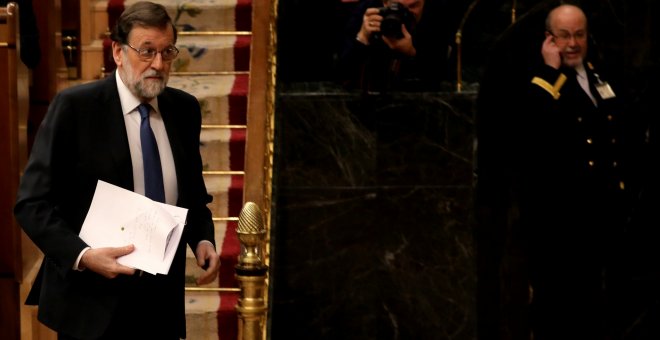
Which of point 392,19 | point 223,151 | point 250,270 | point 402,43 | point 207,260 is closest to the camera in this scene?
point 207,260

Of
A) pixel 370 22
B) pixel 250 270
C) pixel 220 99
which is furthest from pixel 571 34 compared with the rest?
pixel 250 270

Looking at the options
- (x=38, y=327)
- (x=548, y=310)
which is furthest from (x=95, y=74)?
(x=548, y=310)

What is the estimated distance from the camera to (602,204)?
8305mm

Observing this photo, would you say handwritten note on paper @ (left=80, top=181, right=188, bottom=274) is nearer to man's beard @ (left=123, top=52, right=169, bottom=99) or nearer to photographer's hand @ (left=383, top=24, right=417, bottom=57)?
man's beard @ (left=123, top=52, right=169, bottom=99)

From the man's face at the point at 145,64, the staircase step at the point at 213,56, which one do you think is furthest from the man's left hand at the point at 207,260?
the staircase step at the point at 213,56

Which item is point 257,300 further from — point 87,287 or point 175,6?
point 175,6

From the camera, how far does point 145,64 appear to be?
456 cm

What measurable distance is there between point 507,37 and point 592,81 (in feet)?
2.59

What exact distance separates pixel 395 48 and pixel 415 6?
32 centimetres

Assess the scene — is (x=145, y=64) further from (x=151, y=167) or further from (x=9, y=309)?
(x=9, y=309)

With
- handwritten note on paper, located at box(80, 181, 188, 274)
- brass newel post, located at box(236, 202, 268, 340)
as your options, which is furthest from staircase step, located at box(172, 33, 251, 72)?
handwritten note on paper, located at box(80, 181, 188, 274)

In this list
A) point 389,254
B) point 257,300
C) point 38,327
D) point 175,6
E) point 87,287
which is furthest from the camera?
point 175,6

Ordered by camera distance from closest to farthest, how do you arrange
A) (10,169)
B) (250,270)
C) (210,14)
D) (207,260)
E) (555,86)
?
1. (207,260)
2. (250,270)
3. (10,169)
4. (555,86)
5. (210,14)

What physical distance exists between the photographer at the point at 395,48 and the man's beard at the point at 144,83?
3.46m
